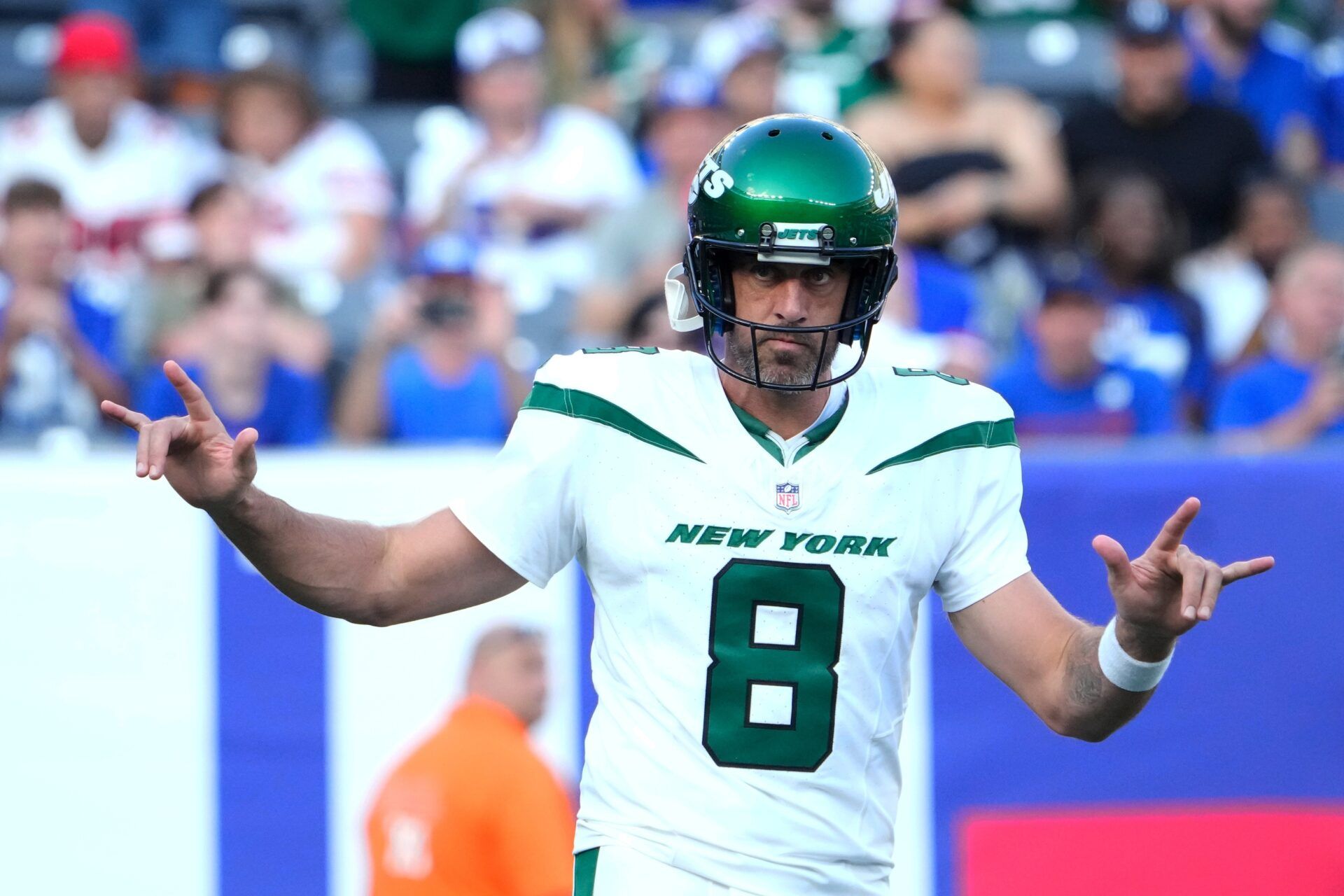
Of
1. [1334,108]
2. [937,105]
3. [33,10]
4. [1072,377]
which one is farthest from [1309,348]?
[33,10]

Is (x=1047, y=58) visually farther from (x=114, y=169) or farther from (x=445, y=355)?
(x=114, y=169)

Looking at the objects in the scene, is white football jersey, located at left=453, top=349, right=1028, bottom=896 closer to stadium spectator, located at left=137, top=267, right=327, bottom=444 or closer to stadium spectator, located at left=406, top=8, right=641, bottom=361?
stadium spectator, located at left=137, top=267, right=327, bottom=444

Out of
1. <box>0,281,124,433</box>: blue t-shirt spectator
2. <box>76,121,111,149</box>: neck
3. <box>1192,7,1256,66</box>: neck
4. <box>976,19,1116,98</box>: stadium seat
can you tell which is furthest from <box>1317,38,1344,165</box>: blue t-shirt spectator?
<box>0,281,124,433</box>: blue t-shirt spectator

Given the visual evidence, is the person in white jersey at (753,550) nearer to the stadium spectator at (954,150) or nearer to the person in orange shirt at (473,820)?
the person in orange shirt at (473,820)

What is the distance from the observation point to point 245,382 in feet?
20.9

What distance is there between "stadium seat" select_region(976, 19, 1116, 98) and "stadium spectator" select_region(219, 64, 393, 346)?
3.33 metres

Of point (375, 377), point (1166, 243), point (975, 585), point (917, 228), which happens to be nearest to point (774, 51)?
point (917, 228)

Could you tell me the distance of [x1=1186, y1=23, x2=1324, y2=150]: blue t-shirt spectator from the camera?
9086 mm

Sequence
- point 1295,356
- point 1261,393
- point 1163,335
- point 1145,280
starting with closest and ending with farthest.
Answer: point 1261,393, point 1295,356, point 1163,335, point 1145,280

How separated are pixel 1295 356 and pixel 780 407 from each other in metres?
4.20

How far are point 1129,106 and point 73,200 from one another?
4572 millimetres

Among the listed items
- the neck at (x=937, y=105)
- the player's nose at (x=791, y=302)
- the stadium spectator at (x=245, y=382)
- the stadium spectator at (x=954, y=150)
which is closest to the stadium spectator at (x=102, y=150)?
the stadium spectator at (x=245, y=382)

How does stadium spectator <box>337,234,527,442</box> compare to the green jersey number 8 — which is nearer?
the green jersey number 8

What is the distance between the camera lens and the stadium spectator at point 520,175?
7.68 m
